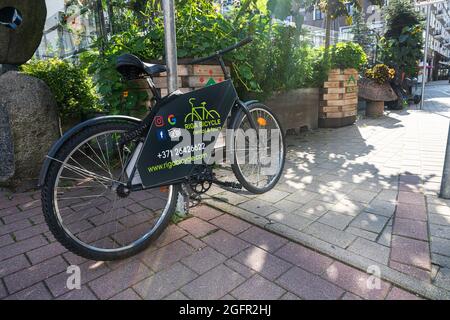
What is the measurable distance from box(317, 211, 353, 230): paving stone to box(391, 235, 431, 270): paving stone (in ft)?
1.18

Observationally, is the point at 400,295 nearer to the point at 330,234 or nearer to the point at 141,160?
the point at 330,234

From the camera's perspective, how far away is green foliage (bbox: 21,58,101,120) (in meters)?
3.97

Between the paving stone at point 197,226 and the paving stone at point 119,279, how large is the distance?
0.51m

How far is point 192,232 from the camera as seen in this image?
2.45 metres

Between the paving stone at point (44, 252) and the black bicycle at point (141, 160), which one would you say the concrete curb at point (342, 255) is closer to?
the black bicycle at point (141, 160)

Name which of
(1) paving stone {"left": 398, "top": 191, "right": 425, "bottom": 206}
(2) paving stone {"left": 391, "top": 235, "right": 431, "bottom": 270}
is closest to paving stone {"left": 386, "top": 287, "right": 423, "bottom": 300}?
(2) paving stone {"left": 391, "top": 235, "right": 431, "bottom": 270}

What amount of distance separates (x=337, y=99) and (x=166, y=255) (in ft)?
17.9

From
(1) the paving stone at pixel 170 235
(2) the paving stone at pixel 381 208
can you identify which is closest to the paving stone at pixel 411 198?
(2) the paving stone at pixel 381 208

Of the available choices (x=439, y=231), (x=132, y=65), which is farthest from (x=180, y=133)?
(x=439, y=231)

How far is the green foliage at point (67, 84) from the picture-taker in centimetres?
397

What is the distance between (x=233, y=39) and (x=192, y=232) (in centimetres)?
256

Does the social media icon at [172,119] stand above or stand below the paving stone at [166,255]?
above
